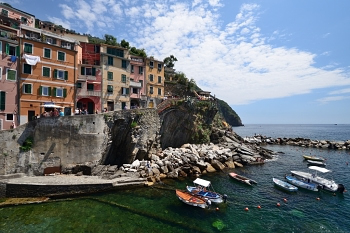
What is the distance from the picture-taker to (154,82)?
43.6 m

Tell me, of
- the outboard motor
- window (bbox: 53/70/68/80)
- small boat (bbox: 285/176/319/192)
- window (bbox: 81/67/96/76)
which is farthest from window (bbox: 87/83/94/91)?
the outboard motor

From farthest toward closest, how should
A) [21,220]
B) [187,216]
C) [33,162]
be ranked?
[33,162] → [187,216] → [21,220]

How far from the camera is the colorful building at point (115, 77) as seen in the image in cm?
3441

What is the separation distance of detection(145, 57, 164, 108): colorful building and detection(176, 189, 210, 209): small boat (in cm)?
2440

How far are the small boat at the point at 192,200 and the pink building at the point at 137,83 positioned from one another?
2402 cm

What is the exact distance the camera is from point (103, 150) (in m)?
26.8

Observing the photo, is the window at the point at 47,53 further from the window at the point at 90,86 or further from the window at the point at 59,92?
the window at the point at 90,86

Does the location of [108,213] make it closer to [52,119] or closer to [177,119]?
[52,119]

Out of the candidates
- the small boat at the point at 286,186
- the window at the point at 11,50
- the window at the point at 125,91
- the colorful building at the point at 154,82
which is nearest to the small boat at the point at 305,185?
the small boat at the point at 286,186

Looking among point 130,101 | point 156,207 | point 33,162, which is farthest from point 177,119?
point 33,162

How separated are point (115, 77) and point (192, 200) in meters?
26.2

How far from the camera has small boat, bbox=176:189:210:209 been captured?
757 inches

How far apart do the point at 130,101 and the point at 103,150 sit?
14.8 meters

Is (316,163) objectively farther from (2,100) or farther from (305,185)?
(2,100)
